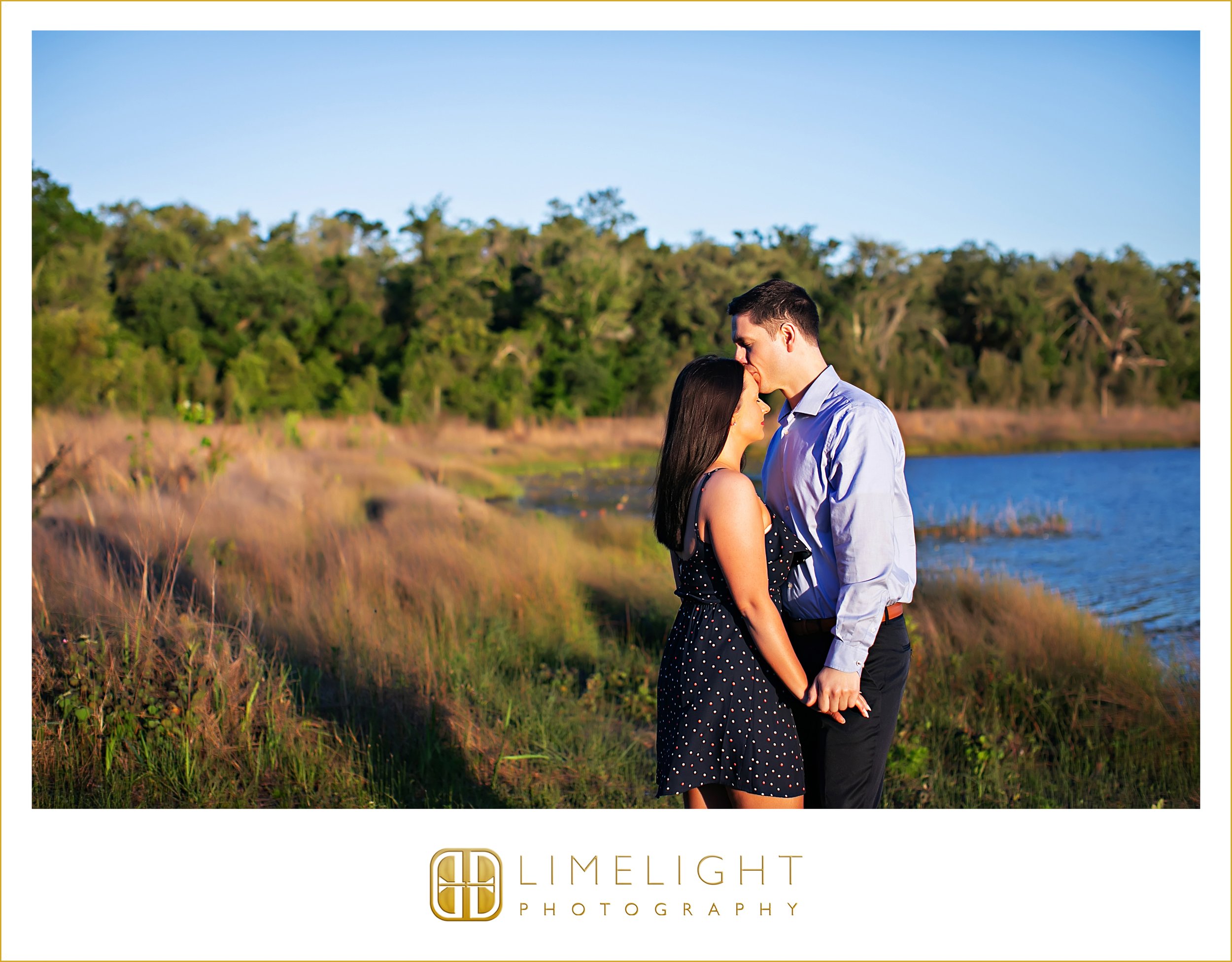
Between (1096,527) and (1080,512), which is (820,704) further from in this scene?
(1080,512)

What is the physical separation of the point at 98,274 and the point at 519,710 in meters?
26.8

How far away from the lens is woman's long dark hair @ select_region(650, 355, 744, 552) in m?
A: 2.37

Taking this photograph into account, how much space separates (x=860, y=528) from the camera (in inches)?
93.3

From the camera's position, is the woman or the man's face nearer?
the woman

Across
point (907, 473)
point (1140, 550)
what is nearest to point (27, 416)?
point (1140, 550)

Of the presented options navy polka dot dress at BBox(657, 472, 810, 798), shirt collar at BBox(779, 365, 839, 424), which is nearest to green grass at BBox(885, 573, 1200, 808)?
navy polka dot dress at BBox(657, 472, 810, 798)

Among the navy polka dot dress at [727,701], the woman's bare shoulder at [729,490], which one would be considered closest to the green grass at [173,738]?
the navy polka dot dress at [727,701]

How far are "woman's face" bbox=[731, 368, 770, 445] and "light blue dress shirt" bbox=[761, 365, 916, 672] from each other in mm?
178

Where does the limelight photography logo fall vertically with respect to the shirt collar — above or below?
below

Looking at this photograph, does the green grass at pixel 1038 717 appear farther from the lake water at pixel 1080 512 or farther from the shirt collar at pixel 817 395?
the shirt collar at pixel 817 395

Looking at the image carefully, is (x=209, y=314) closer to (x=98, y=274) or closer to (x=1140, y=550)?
(x=98, y=274)

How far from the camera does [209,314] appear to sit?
28.4 meters

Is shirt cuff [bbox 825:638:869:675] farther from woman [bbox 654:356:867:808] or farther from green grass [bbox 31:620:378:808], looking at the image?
green grass [bbox 31:620:378:808]

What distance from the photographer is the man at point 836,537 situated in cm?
237
